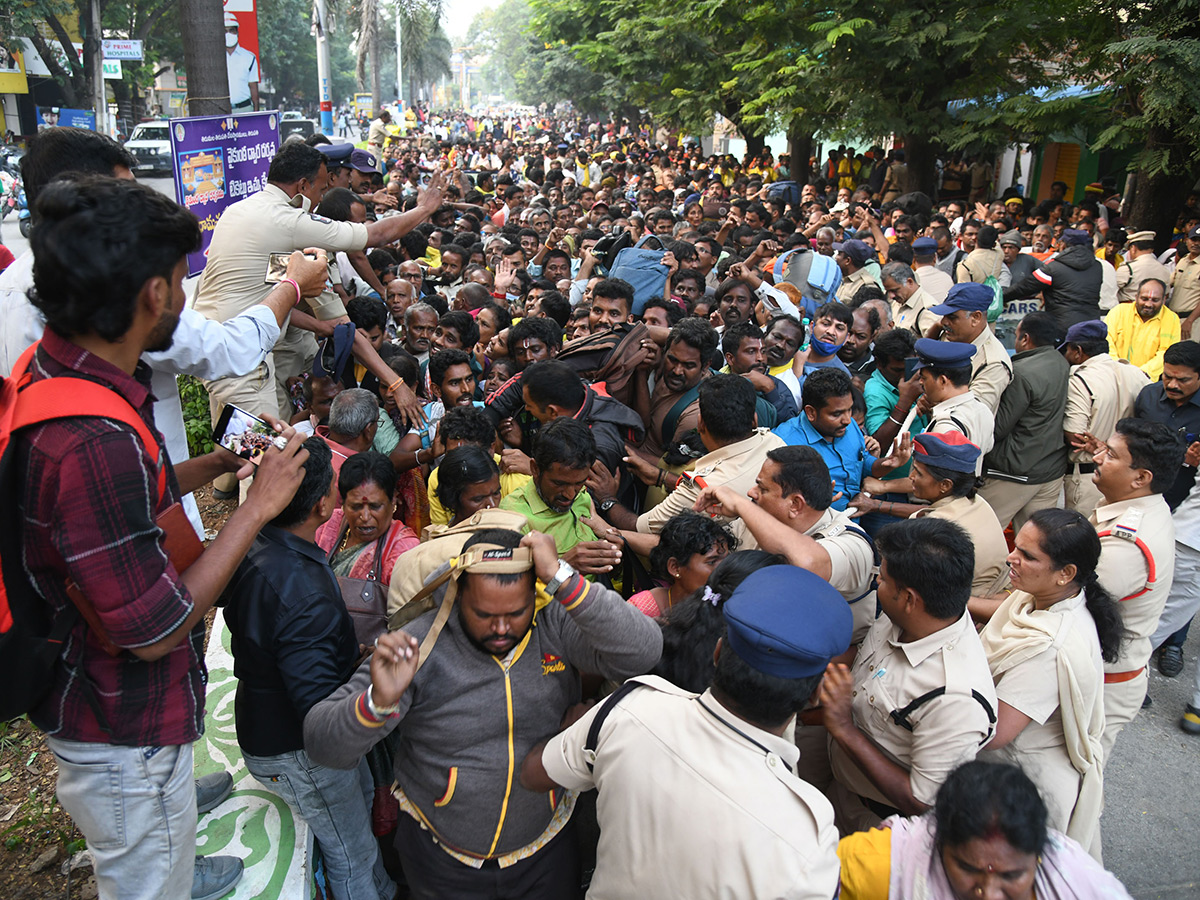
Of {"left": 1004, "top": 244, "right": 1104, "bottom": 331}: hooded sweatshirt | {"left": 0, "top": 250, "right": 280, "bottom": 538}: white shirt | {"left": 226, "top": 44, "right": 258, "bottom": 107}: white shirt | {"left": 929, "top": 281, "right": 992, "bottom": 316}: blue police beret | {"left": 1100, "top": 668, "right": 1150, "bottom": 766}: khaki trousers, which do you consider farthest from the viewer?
{"left": 1004, "top": 244, "right": 1104, "bottom": 331}: hooded sweatshirt

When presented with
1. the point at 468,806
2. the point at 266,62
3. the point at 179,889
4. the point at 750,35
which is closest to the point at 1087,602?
the point at 468,806

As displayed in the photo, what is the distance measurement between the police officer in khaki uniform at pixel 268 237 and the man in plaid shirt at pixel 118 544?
232 centimetres

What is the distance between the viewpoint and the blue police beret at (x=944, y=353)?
13.8 feet

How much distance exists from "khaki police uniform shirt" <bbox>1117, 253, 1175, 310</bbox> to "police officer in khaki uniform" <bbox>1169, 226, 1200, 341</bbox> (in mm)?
91

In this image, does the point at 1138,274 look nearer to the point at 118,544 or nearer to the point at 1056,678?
the point at 1056,678

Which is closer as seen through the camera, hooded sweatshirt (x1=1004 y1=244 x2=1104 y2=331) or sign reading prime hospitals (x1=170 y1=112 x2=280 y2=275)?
sign reading prime hospitals (x1=170 y1=112 x2=280 y2=275)

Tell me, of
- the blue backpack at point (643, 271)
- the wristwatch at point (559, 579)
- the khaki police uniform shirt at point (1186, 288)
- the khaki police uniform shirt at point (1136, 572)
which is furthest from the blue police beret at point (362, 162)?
the khaki police uniform shirt at point (1186, 288)

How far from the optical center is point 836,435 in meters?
4.11

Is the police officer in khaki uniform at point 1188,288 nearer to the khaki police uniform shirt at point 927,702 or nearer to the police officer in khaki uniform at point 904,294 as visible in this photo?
the police officer in khaki uniform at point 904,294

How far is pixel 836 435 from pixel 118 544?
10.6 feet

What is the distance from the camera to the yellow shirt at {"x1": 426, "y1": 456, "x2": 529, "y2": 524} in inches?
145

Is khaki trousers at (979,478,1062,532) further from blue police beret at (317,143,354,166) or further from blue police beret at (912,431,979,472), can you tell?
blue police beret at (317,143,354,166)

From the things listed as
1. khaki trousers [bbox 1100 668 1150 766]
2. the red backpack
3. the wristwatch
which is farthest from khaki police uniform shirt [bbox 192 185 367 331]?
khaki trousers [bbox 1100 668 1150 766]

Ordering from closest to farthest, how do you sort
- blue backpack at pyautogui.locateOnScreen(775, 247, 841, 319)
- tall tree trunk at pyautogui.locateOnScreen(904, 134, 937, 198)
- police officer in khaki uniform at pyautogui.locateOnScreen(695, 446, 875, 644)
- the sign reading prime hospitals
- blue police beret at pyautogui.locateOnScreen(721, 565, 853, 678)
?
blue police beret at pyautogui.locateOnScreen(721, 565, 853, 678) < police officer in khaki uniform at pyautogui.locateOnScreen(695, 446, 875, 644) < the sign reading prime hospitals < blue backpack at pyautogui.locateOnScreen(775, 247, 841, 319) < tall tree trunk at pyautogui.locateOnScreen(904, 134, 937, 198)
